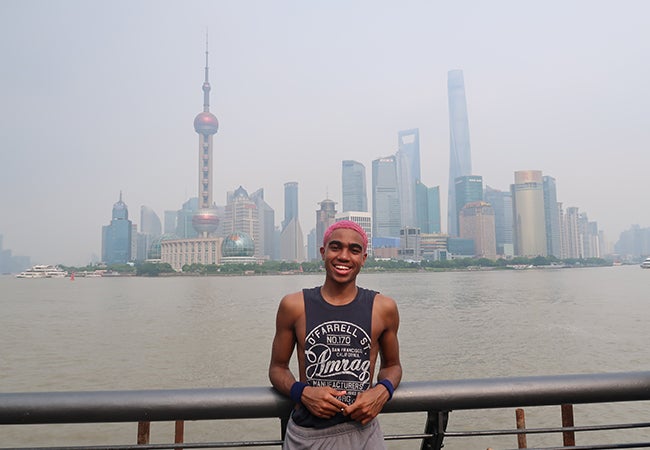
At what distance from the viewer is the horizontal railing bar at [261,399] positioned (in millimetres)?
1655

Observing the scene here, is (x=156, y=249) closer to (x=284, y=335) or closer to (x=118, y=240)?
(x=118, y=240)

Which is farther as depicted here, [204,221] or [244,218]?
[244,218]

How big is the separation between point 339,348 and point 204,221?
165 m

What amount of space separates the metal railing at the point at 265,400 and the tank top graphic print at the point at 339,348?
0.18 meters

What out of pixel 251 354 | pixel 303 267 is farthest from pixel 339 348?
pixel 303 267

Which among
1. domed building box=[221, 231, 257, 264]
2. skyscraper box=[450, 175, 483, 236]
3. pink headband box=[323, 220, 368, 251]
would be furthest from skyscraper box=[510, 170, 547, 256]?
pink headband box=[323, 220, 368, 251]

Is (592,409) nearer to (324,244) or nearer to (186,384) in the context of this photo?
(186,384)

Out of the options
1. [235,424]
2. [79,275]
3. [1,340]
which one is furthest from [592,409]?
[79,275]

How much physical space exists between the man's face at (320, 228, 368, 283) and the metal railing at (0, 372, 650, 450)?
507 millimetres

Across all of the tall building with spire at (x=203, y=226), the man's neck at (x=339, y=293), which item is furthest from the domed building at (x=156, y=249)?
the man's neck at (x=339, y=293)

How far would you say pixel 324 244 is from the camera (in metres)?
2.21

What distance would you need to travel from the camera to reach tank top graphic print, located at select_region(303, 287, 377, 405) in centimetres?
193

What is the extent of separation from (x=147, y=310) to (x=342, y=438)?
33621 millimetres

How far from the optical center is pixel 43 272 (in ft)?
411
